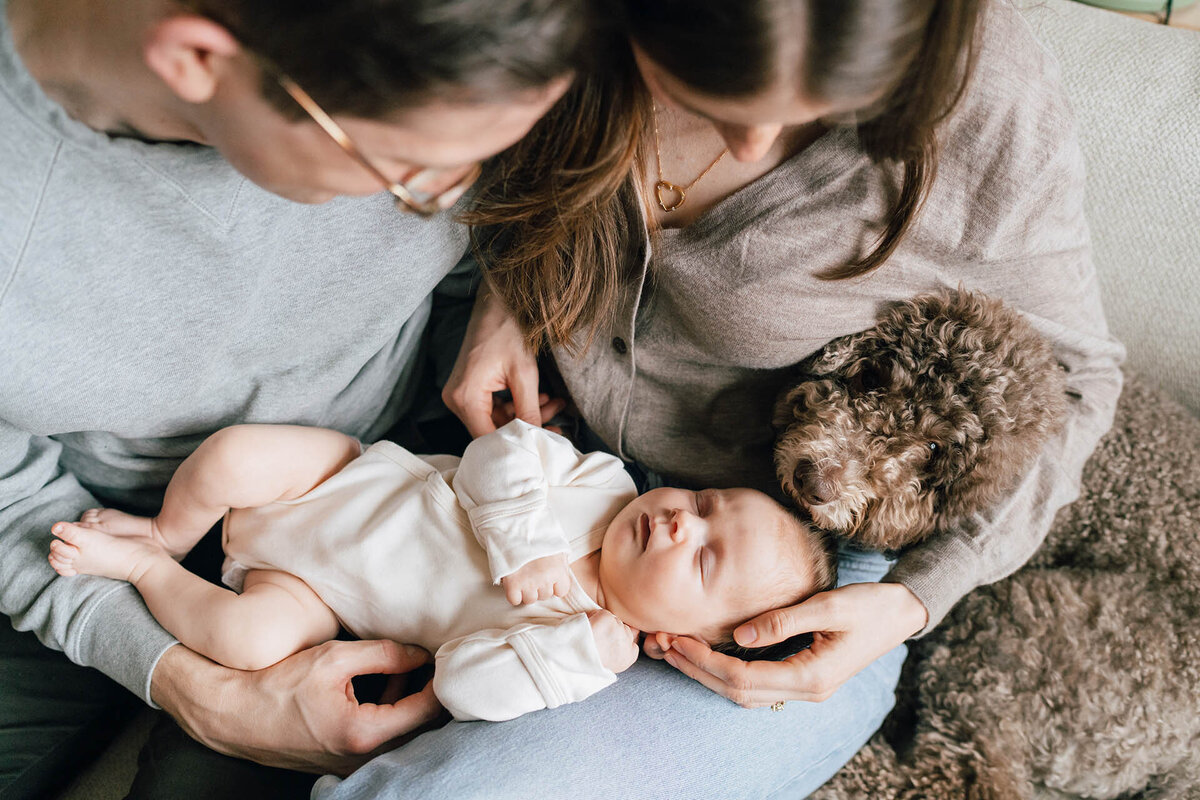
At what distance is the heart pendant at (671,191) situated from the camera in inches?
46.5

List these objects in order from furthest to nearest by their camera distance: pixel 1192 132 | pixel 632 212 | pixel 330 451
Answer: pixel 1192 132 < pixel 330 451 < pixel 632 212

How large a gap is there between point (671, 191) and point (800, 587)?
0.63m

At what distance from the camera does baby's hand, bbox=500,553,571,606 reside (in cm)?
108

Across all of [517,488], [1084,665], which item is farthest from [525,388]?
[1084,665]

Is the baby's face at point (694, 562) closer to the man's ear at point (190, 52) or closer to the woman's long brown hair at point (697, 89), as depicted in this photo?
the woman's long brown hair at point (697, 89)

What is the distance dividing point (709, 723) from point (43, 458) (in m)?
1.05

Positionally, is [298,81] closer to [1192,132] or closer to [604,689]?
[604,689]

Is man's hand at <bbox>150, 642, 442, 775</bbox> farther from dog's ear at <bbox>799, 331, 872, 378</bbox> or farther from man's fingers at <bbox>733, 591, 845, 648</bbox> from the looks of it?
dog's ear at <bbox>799, 331, 872, 378</bbox>

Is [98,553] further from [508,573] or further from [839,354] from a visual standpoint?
[839,354]

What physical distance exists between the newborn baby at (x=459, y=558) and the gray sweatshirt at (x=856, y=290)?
0.58ft

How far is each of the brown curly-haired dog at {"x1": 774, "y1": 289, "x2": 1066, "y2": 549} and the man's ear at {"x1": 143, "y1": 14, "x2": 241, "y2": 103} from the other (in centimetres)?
88

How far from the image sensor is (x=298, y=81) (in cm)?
66

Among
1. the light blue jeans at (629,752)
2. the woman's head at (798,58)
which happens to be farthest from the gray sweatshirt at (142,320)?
Result: the woman's head at (798,58)

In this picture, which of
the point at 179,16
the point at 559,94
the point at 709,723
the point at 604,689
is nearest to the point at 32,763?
the point at 604,689
